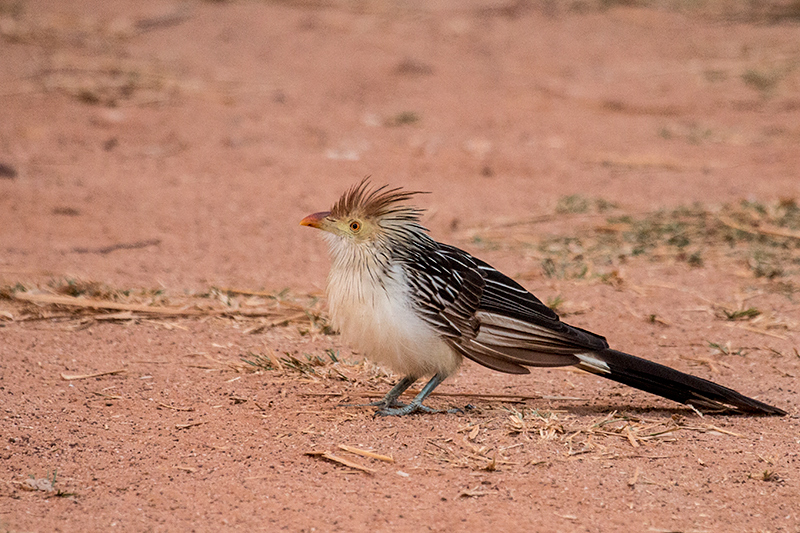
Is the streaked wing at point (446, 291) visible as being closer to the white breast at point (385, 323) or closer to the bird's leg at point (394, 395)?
the white breast at point (385, 323)

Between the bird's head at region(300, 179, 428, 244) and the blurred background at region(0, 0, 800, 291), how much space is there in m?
2.06

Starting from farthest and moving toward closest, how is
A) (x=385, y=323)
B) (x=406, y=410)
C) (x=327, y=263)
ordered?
(x=327, y=263), (x=406, y=410), (x=385, y=323)

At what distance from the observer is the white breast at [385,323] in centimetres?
396

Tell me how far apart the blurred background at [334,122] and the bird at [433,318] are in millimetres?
2164

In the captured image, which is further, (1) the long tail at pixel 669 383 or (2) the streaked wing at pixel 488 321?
(1) the long tail at pixel 669 383

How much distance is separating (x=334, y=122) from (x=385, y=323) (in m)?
6.70

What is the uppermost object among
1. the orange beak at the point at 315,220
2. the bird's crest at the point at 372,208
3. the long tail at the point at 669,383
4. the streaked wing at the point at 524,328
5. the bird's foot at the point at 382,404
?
the bird's crest at the point at 372,208

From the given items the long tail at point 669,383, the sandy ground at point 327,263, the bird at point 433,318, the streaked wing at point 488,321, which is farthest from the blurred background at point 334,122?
the long tail at point 669,383

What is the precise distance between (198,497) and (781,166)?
25.2ft

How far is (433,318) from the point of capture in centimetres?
407

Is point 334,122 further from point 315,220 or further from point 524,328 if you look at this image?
point 524,328

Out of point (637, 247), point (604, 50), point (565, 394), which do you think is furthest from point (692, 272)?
point (604, 50)

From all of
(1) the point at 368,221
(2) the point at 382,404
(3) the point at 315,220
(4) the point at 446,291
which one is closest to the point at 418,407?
(2) the point at 382,404

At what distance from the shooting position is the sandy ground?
3582 mm
